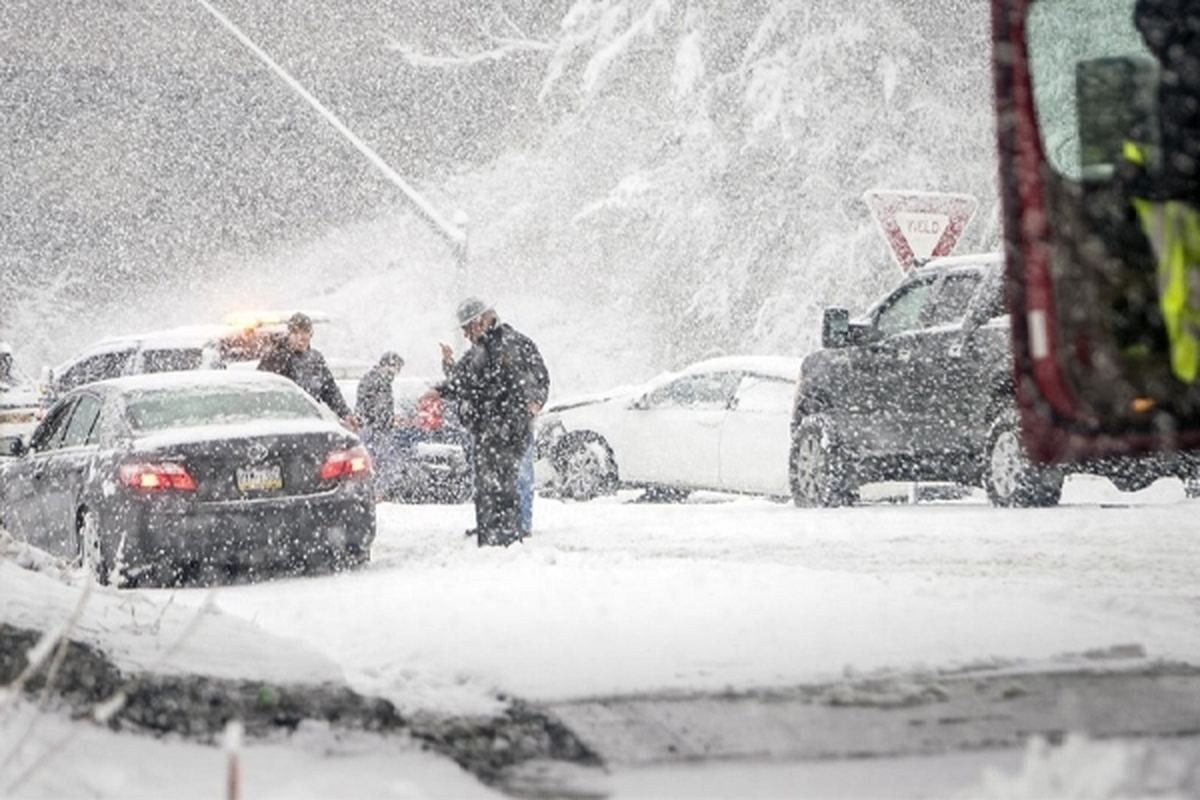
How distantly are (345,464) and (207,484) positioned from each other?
0.96 meters

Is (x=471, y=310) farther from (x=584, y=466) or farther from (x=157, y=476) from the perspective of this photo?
(x=584, y=466)

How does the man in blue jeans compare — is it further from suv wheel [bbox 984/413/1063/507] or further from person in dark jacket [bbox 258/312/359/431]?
suv wheel [bbox 984/413/1063/507]

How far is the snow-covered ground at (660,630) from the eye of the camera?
16.8ft

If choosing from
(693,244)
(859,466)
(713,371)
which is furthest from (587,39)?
(859,466)

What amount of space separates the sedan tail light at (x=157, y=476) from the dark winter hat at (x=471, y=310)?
2.40 meters

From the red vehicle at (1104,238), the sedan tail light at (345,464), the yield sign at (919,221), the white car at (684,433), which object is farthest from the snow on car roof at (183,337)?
the red vehicle at (1104,238)

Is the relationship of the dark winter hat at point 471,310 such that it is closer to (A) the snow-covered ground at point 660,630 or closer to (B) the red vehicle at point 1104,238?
(A) the snow-covered ground at point 660,630

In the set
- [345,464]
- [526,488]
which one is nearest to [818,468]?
[526,488]

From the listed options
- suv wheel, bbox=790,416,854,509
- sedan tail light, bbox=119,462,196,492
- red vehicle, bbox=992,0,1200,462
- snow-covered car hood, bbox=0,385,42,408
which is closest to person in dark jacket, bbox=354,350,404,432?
suv wheel, bbox=790,416,854,509

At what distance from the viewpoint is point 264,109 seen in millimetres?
53406

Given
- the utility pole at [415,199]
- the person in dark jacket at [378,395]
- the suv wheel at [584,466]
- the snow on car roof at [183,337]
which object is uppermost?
the utility pole at [415,199]

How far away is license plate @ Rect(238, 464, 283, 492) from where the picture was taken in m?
11.4

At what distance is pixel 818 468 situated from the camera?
14914 millimetres

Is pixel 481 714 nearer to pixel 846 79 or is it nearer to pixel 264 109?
pixel 846 79
